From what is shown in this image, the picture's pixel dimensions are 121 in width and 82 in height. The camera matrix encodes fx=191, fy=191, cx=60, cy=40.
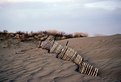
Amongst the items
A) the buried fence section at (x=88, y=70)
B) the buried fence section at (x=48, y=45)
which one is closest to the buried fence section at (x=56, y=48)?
the buried fence section at (x=48, y=45)

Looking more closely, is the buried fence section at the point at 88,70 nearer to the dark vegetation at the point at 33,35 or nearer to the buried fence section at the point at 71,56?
the buried fence section at the point at 71,56

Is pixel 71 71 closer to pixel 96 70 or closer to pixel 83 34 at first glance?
pixel 96 70

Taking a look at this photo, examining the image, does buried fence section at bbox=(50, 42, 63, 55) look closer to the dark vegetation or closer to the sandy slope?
the sandy slope

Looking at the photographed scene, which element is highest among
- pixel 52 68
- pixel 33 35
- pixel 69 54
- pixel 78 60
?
pixel 33 35

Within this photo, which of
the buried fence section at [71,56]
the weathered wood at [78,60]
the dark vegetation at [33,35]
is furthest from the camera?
the dark vegetation at [33,35]

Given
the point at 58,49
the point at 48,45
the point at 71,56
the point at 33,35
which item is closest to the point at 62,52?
the point at 58,49

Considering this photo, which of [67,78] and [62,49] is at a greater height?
[62,49]

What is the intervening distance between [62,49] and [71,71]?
6.94 feet

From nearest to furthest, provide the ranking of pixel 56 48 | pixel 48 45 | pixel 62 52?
pixel 62 52, pixel 56 48, pixel 48 45

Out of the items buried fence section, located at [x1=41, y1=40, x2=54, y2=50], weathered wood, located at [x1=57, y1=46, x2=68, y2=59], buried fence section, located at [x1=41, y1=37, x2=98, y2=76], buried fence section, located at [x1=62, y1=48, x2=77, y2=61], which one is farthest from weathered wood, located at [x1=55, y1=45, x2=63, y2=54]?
buried fence section, located at [x1=41, y1=40, x2=54, y2=50]

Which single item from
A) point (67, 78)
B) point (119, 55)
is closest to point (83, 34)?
point (119, 55)

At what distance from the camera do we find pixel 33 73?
6.36 metres

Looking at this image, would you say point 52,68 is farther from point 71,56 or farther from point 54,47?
point 54,47

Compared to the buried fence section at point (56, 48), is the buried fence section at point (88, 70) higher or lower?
lower
